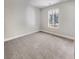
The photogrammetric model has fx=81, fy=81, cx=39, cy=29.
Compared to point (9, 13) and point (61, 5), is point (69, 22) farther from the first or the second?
point (9, 13)

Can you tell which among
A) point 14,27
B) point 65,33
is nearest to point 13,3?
point 14,27

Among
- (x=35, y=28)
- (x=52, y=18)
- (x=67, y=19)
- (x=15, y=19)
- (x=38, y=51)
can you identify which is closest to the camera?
(x=38, y=51)

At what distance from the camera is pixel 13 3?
4.48 metres

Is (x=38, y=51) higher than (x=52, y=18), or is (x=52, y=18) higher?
(x=52, y=18)

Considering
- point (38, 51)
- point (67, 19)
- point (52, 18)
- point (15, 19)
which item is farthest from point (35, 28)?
point (38, 51)

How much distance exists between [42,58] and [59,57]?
0.49 meters

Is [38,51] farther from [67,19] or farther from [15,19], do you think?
[67,19]

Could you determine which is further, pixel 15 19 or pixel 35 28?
pixel 35 28

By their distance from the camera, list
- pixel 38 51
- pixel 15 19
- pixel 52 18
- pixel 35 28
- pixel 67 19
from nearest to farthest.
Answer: pixel 38 51 → pixel 15 19 → pixel 67 19 → pixel 52 18 → pixel 35 28

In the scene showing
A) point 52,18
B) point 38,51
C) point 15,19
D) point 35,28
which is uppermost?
point 52,18

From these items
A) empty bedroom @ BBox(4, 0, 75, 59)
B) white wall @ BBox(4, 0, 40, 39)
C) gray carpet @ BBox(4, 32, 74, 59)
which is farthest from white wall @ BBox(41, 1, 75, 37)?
white wall @ BBox(4, 0, 40, 39)

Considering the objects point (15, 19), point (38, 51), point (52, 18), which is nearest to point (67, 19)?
point (52, 18)

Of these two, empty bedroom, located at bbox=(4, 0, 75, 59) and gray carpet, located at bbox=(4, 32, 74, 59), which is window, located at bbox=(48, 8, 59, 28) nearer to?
empty bedroom, located at bbox=(4, 0, 75, 59)

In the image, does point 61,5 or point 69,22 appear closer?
point 69,22
